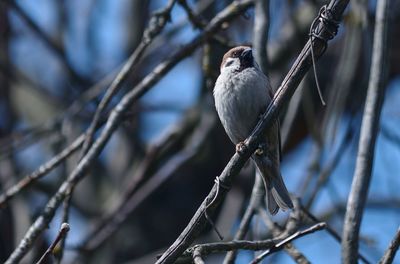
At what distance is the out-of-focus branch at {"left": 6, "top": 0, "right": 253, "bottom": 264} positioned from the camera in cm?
339

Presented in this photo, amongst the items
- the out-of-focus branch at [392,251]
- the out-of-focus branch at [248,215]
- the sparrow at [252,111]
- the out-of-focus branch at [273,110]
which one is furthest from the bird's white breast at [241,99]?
the out-of-focus branch at [392,251]

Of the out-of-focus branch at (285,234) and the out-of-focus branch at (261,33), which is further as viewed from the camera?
the out-of-focus branch at (261,33)

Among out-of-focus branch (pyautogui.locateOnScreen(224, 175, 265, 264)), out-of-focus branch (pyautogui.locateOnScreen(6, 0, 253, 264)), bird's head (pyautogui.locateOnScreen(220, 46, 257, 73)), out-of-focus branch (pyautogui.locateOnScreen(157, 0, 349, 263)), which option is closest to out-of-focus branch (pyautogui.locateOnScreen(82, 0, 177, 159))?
out-of-focus branch (pyautogui.locateOnScreen(6, 0, 253, 264))

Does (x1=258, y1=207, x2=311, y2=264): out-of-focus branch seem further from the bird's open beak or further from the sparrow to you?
the bird's open beak

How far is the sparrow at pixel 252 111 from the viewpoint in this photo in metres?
3.63

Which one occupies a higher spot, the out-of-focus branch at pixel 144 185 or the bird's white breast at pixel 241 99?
the out-of-focus branch at pixel 144 185

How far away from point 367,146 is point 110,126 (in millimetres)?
1283

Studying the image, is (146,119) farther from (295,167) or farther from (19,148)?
(19,148)

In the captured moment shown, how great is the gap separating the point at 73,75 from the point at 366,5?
263cm

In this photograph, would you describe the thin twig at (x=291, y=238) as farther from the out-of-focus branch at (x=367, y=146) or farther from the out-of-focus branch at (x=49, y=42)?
the out-of-focus branch at (x=49, y=42)

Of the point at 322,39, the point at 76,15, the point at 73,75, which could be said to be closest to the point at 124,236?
the point at 73,75

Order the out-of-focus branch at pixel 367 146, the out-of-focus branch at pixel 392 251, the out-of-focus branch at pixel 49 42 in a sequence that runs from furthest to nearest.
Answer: the out-of-focus branch at pixel 49 42
the out-of-focus branch at pixel 367 146
the out-of-focus branch at pixel 392 251

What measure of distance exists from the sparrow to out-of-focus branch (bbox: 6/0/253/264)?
1.28 ft

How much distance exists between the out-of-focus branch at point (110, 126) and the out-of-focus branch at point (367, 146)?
0.94m
